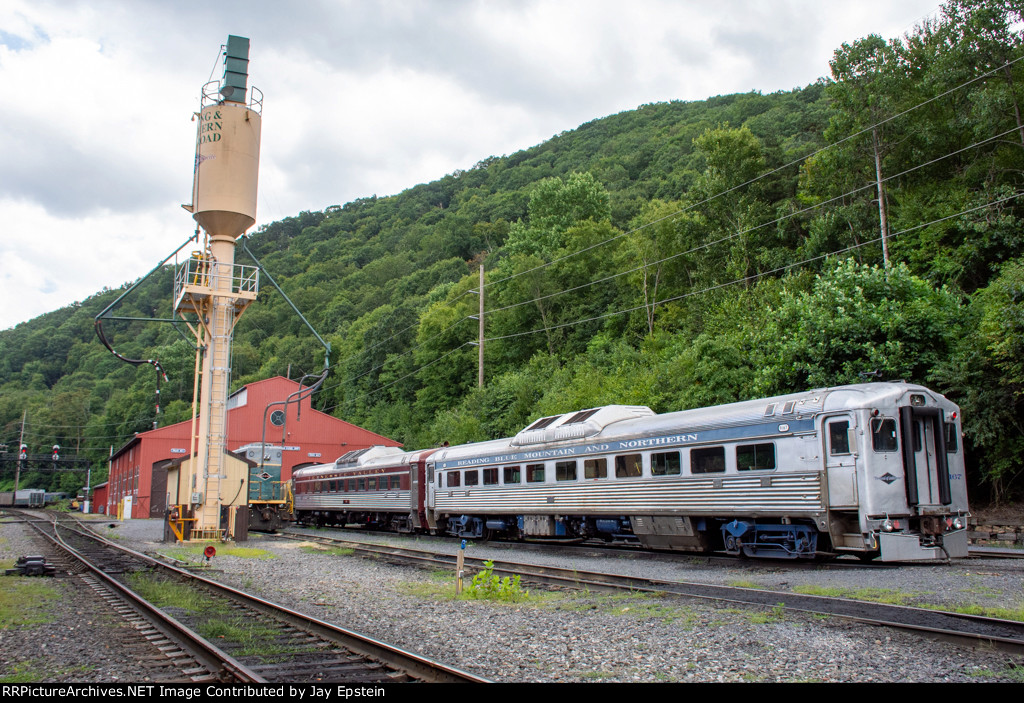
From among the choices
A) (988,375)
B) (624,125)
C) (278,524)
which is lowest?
(278,524)

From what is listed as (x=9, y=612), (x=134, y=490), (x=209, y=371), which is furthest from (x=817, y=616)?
(x=134, y=490)

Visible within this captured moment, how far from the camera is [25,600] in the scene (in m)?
12.3

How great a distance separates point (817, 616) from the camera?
9.39 m

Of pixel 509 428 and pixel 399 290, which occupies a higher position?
pixel 399 290

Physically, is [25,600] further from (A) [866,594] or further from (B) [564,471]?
(A) [866,594]

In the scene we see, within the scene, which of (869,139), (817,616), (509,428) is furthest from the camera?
(509,428)

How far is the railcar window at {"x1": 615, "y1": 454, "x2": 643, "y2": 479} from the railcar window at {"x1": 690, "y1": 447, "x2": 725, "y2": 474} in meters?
1.64

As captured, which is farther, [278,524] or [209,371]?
[278,524]

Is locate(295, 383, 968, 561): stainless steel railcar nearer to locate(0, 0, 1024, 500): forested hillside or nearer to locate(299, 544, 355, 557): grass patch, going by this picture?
locate(299, 544, 355, 557): grass patch

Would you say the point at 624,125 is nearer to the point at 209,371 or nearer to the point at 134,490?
the point at 134,490

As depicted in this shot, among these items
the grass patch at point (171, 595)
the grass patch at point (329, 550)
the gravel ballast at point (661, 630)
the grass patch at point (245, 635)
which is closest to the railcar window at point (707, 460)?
the gravel ballast at point (661, 630)

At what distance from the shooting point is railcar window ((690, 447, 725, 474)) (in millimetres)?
15555

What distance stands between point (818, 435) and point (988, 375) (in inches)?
388

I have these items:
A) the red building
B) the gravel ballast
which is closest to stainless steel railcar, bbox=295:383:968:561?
the gravel ballast
